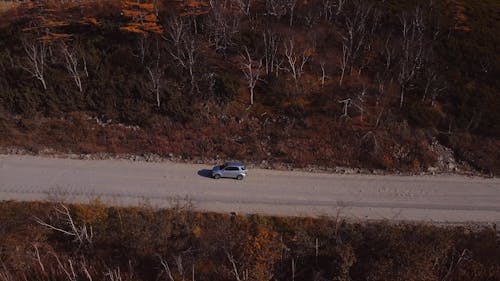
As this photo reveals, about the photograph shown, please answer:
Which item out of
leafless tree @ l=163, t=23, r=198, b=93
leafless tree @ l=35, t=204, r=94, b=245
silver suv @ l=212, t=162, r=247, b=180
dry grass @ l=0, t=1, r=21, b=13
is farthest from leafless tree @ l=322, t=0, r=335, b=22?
dry grass @ l=0, t=1, r=21, b=13

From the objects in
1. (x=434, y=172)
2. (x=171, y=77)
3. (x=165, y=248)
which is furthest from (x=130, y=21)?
→ (x=434, y=172)

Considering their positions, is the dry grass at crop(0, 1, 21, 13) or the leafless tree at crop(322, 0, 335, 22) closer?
the leafless tree at crop(322, 0, 335, 22)

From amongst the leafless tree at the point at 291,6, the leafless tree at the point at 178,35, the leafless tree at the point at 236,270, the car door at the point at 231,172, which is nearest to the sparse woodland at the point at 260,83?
the leafless tree at the point at 178,35

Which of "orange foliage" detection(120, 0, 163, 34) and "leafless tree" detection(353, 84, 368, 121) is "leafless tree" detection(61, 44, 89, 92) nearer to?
"orange foliage" detection(120, 0, 163, 34)

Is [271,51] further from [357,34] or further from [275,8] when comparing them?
[357,34]

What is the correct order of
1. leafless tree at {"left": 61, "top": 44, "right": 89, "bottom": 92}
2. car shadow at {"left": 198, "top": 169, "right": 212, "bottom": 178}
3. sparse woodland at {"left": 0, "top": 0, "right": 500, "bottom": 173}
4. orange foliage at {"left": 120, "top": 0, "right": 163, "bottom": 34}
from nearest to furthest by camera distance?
car shadow at {"left": 198, "top": 169, "right": 212, "bottom": 178} < sparse woodland at {"left": 0, "top": 0, "right": 500, "bottom": 173} < leafless tree at {"left": 61, "top": 44, "right": 89, "bottom": 92} < orange foliage at {"left": 120, "top": 0, "right": 163, "bottom": 34}

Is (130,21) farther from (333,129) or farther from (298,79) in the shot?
(333,129)

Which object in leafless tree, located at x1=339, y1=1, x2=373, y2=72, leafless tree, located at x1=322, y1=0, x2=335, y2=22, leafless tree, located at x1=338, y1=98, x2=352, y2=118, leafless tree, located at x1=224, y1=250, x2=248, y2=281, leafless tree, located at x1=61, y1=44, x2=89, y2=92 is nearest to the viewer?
leafless tree, located at x1=224, y1=250, x2=248, y2=281
